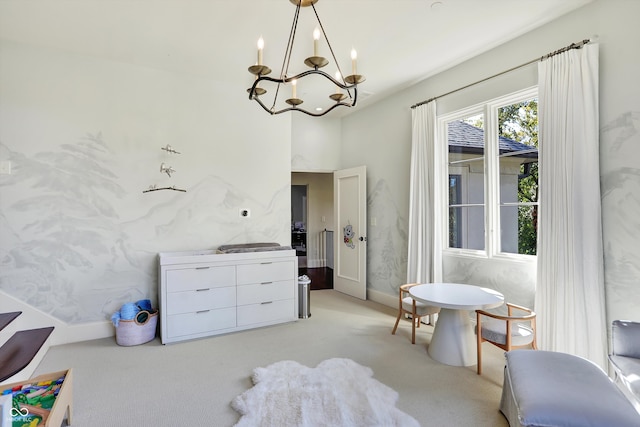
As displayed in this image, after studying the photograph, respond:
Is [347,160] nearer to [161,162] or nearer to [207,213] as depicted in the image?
[207,213]

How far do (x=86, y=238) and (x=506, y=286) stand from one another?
169 inches

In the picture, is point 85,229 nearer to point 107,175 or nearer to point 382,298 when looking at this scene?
point 107,175

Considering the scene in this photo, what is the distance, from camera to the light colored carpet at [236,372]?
2.14m

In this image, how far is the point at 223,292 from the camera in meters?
3.54

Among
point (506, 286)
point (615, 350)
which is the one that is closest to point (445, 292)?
point (506, 286)

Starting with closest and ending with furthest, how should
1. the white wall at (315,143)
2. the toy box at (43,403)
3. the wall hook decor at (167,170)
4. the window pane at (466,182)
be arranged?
the toy box at (43,403) < the window pane at (466,182) < the wall hook decor at (167,170) < the white wall at (315,143)

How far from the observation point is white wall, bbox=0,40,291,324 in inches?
125

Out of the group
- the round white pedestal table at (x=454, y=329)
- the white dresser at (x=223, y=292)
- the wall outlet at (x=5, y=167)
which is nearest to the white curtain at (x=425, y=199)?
the round white pedestal table at (x=454, y=329)

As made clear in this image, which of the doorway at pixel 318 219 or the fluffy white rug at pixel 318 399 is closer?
the fluffy white rug at pixel 318 399

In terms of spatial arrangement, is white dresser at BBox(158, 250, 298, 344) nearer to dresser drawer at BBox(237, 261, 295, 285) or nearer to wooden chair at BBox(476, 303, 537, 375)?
dresser drawer at BBox(237, 261, 295, 285)

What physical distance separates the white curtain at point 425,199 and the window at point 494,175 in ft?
0.64

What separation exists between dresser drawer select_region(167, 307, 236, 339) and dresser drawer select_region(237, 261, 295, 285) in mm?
363

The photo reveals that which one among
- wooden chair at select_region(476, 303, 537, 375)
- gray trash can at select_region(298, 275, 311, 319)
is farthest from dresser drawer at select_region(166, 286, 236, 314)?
wooden chair at select_region(476, 303, 537, 375)

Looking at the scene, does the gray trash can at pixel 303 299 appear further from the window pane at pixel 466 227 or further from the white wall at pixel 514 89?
the window pane at pixel 466 227
